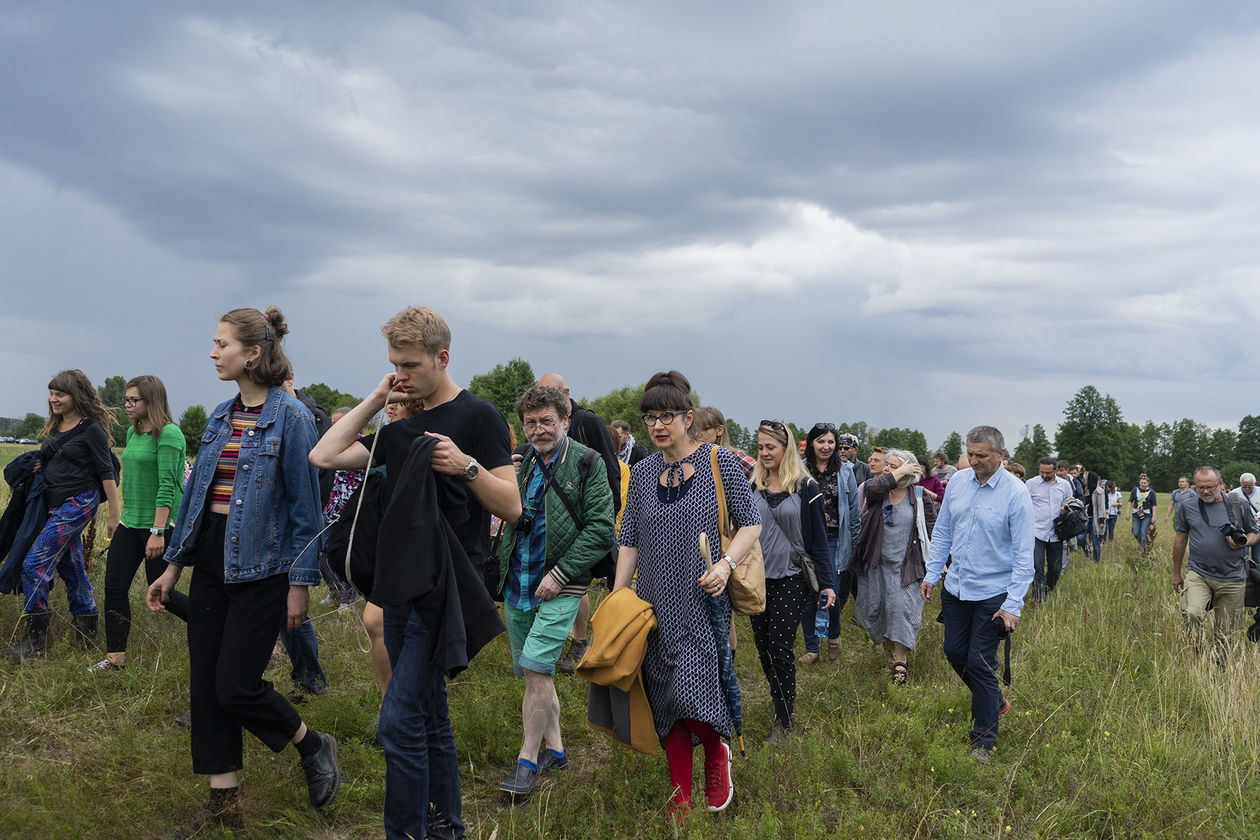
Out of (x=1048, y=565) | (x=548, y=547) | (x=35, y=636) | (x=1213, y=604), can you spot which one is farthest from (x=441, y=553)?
(x=1048, y=565)

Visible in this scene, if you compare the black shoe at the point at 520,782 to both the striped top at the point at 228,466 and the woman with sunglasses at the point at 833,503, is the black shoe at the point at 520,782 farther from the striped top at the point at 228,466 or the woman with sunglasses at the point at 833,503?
the woman with sunglasses at the point at 833,503

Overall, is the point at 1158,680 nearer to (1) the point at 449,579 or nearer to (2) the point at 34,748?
(1) the point at 449,579

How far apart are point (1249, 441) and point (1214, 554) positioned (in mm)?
127594

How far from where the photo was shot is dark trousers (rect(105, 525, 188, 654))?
5.84 m

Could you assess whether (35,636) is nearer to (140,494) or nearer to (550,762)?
(140,494)

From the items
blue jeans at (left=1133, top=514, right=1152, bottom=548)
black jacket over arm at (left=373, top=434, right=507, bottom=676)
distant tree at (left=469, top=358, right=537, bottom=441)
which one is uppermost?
distant tree at (left=469, top=358, right=537, bottom=441)

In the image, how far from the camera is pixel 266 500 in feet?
12.5

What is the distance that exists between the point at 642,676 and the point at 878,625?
4.13 meters

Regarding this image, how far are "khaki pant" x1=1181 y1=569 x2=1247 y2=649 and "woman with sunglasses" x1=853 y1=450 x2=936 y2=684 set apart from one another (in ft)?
10.3

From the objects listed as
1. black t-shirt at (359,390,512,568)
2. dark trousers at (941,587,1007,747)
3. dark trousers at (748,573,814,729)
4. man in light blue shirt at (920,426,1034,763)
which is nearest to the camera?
man in light blue shirt at (920,426,1034,763)

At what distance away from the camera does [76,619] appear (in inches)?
267

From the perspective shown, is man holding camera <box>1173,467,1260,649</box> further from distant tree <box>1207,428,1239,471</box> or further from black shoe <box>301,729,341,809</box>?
distant tree <box>1207,428,1239,471</box>

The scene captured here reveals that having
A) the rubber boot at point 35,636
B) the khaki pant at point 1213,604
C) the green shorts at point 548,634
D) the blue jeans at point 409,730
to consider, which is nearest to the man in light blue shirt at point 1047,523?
the khaki pant at point 1213,604

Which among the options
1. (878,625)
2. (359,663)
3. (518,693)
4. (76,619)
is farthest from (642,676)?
(76,619)
